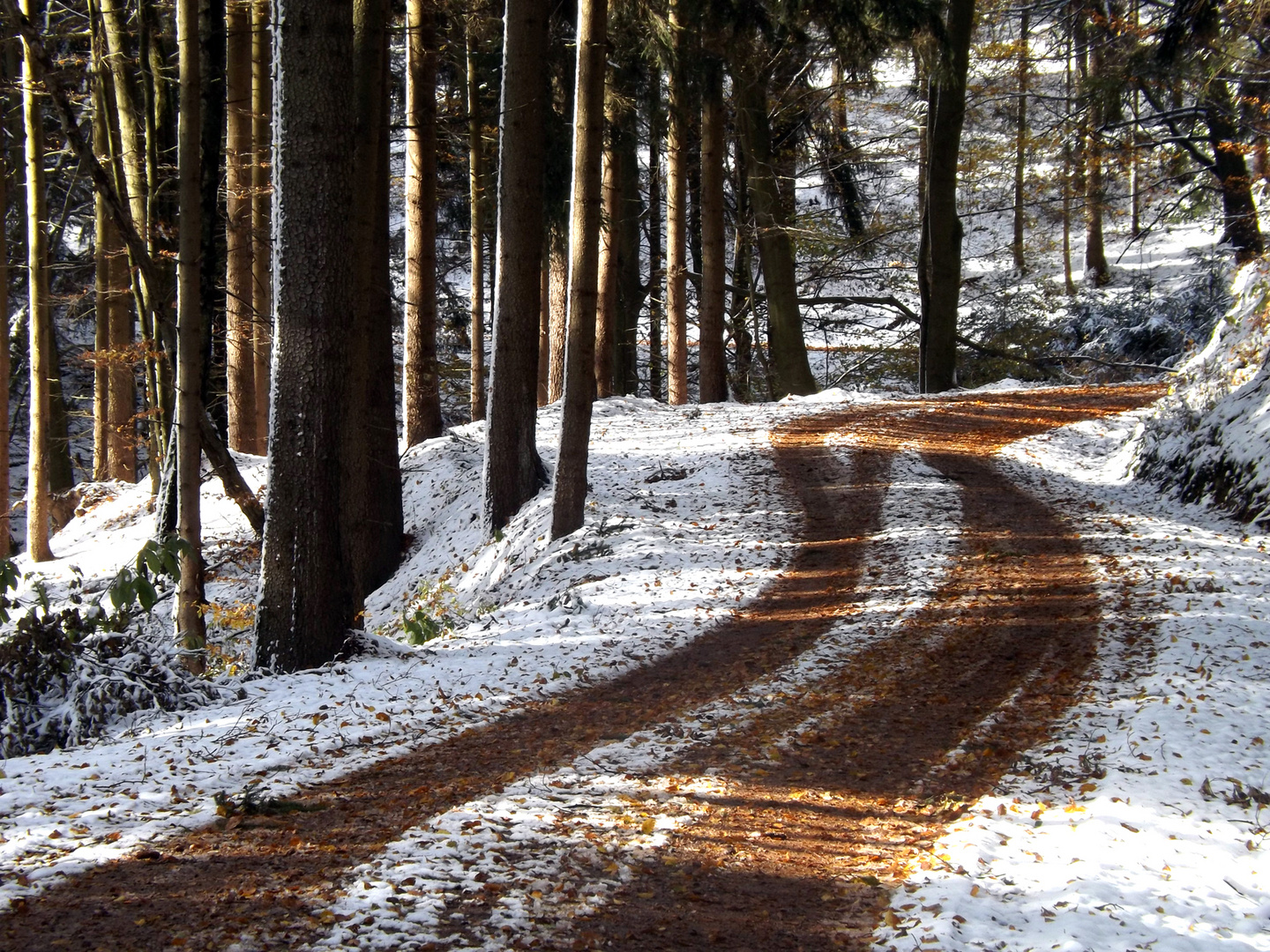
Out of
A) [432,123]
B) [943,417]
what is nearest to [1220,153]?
[943,417]

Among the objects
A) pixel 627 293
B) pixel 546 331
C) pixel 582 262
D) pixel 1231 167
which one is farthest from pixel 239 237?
pixel 1231 167

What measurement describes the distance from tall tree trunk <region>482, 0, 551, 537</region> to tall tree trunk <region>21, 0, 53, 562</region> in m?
7.51

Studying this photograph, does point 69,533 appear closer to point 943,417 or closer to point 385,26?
point 385,26

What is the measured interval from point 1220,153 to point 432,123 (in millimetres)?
14369

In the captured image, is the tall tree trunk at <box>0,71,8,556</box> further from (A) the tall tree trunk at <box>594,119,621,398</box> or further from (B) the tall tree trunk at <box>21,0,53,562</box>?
(A) the tall tree trunk at <box>594,119,621,398</box>

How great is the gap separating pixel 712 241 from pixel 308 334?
37.3 feet

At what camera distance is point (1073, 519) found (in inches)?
399

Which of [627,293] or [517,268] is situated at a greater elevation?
[627,293]

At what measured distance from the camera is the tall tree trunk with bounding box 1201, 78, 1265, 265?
638 inches

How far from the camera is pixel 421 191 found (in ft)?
42.3

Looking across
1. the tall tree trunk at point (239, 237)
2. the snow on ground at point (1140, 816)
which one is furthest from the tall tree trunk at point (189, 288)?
the snow on ground at point (1140, 816)

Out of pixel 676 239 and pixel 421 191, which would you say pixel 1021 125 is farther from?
pixel 421 191

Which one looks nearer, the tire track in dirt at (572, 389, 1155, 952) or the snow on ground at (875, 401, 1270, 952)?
the snow on ground at (875, 401, 1270, 952)

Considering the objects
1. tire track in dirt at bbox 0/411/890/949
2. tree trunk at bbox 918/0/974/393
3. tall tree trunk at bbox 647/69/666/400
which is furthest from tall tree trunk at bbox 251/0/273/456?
tree trunk at bbox 918/0/974/393
